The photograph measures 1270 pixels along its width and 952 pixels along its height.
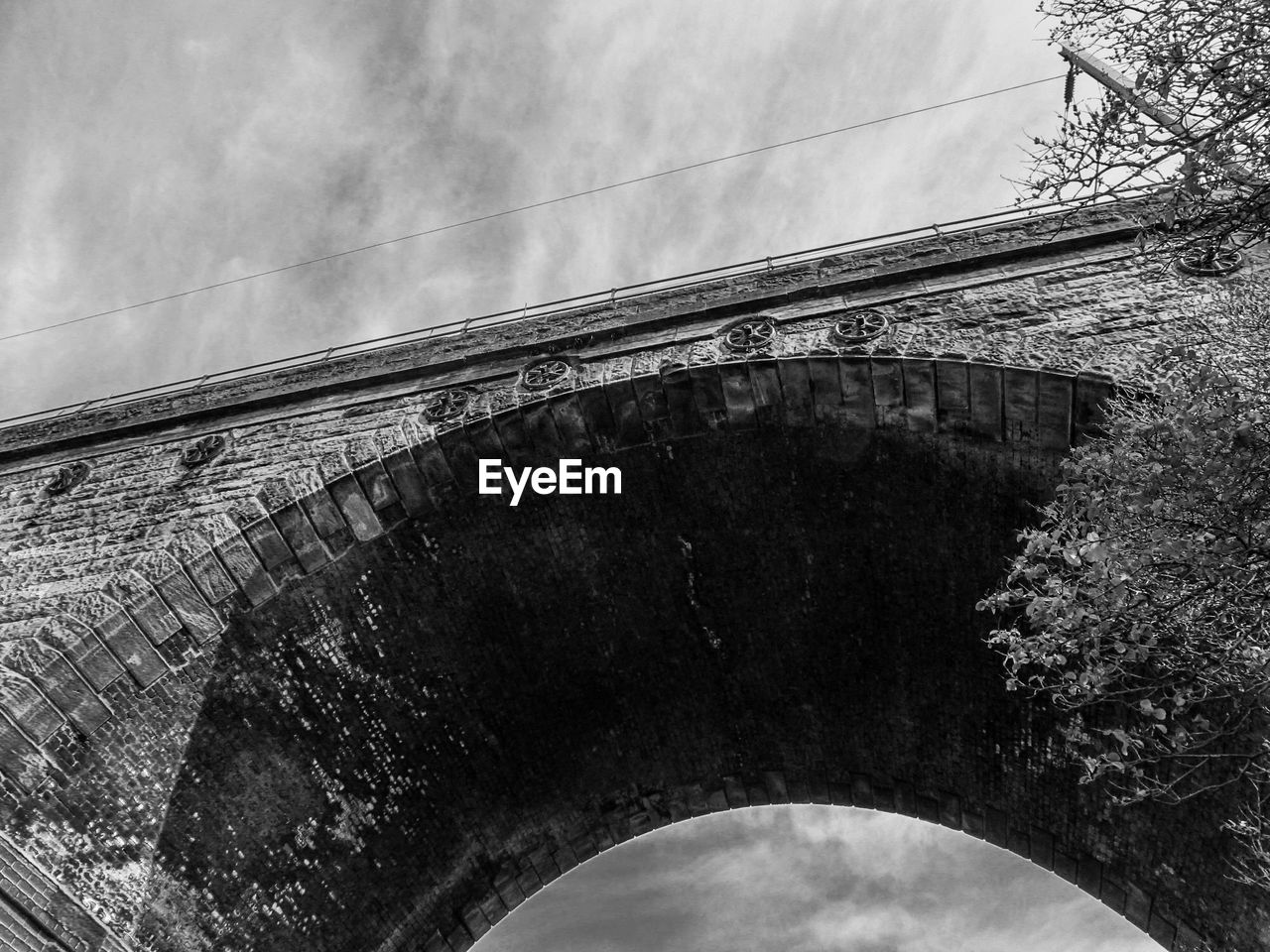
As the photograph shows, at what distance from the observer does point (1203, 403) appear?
11.5ft

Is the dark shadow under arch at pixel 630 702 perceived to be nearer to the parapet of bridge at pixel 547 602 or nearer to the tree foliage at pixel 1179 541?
the parapet of bridge at pixel 547 602

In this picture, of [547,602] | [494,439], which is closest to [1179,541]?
[494,439]

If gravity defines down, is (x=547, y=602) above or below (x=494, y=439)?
below

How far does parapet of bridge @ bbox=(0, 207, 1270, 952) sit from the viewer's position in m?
6.46

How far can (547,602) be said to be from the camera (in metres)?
8.22

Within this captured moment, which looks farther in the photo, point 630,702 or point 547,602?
point 630,702

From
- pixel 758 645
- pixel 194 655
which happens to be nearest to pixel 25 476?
pixel 194 655

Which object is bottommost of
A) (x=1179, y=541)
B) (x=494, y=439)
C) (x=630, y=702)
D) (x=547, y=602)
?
(x=1179, y=541)

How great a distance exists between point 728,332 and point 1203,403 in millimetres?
4323

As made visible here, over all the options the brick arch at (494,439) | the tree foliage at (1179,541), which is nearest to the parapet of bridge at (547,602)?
the brick arch at (494,439)

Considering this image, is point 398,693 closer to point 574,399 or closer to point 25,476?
point 574,399

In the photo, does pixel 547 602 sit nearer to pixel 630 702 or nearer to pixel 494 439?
pixel 630 702

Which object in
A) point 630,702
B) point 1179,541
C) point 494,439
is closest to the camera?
point 1179,541

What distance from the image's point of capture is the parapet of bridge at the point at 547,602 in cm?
646
